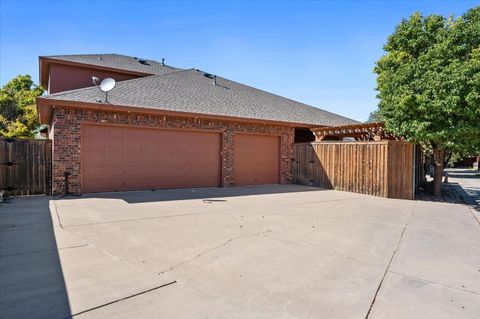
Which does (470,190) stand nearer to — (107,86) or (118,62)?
(107,86)

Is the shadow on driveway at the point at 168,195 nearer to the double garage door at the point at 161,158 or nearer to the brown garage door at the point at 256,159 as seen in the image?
the double garage door at the point at 161,158

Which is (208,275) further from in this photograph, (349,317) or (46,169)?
(46,169)

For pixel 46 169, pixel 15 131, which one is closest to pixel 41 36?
pixel 46 169

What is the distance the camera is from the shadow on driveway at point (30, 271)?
8.96 ft

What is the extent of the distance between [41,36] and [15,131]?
34.3 feet

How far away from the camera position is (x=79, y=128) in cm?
983

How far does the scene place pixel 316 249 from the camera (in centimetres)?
462

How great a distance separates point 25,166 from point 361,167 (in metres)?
11.1

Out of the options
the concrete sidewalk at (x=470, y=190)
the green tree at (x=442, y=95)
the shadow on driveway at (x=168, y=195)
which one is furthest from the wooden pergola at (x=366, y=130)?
the shadow on driveway at (x=168, y=195)

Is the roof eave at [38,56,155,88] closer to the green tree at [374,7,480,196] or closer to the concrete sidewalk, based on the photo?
the green tree at [374,7,480,196]

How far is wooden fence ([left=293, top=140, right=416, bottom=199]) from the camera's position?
10344mm

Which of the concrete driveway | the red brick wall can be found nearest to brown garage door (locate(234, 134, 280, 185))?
the red brick wall

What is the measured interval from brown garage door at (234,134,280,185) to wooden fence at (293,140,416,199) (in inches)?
42.9

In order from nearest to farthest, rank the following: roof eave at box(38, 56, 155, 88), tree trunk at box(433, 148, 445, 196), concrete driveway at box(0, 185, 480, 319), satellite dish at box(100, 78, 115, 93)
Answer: concrete driveway at box(0, 185, 480, 319) < satellite dish at box(100, 78, 115, 93) < tree trunk at box(433, 148, 445, 196) < roof eave at box(38, 56, 155, 88)
